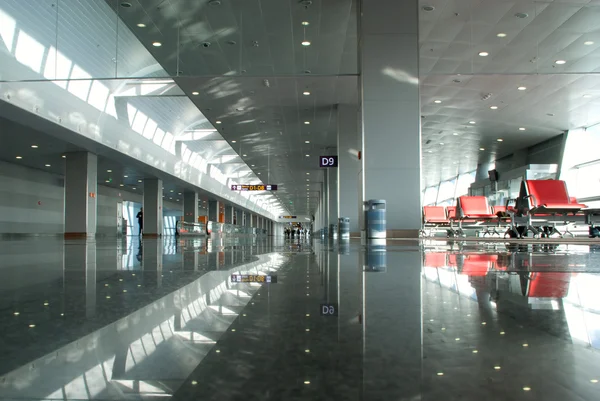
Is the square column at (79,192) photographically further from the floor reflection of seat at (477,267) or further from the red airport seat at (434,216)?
the floor reflection of seat at (477,267)

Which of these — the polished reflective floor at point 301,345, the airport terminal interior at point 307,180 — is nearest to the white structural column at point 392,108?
the airport terminal interior at point 307,180

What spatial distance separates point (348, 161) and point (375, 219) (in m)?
9.94

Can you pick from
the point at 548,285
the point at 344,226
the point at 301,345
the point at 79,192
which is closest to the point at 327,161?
the point at 344,226

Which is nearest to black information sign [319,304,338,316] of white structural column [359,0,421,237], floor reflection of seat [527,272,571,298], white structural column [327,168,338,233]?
floor reflection of seat [527,272,571,298]

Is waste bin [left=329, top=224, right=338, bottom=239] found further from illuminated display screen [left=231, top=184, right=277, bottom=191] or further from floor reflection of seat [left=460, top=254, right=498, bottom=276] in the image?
floor reflection of seat [left=460, top=254, right=498, bottom=276]

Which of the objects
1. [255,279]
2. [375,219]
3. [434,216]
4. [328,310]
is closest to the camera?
[328,310]

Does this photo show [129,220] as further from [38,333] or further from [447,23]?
[38,333]

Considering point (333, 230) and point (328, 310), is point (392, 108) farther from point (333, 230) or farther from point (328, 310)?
point (333, 230)

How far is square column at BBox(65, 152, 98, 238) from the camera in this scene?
2325 centimetres

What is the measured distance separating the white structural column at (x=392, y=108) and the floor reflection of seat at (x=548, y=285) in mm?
9031

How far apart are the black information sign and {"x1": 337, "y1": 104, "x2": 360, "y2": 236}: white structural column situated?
17845 millimetres

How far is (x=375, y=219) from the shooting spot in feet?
35.8

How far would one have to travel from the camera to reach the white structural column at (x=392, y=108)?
1143 cm

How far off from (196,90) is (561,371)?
17.9m
